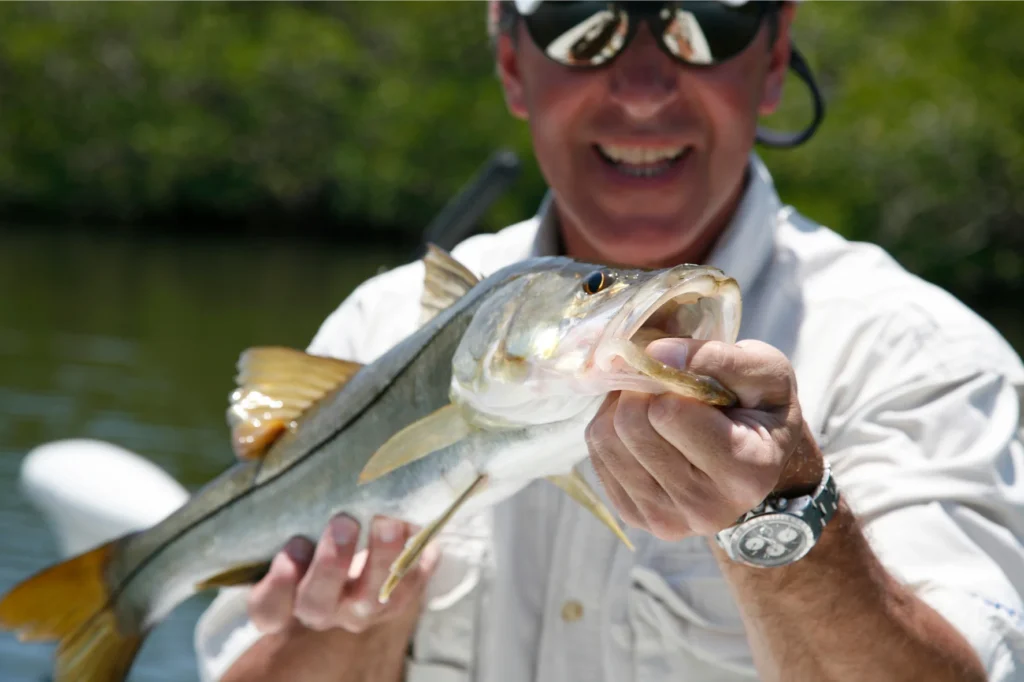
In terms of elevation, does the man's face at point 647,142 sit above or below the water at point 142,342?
above

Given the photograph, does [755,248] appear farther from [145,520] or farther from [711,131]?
[145,520]

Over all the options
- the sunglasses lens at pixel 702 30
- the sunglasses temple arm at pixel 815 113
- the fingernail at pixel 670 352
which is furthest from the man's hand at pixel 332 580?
the sunglasses temple arm at pixel 815 113

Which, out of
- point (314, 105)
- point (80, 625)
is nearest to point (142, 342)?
point (80, 625)

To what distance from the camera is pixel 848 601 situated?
1.91 m

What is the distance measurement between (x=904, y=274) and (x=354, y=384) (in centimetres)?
113

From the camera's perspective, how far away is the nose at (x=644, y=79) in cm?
262

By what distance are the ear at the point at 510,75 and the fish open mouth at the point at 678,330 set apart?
57.0 inches

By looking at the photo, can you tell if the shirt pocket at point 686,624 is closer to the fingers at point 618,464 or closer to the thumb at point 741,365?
the fingers at point 618,464

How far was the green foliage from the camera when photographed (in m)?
29.6

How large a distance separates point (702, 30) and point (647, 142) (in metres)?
0.24

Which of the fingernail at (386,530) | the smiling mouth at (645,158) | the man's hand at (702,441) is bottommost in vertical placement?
the fingernail at (386,530)

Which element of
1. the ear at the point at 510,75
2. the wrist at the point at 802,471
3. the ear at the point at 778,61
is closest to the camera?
the wrist at the point at 802,471

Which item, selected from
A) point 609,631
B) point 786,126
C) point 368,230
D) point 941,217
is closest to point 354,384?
point 609,631

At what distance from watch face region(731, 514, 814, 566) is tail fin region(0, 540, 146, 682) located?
1.24 m
